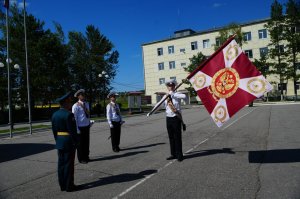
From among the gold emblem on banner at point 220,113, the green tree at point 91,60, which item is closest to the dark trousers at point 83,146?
the gold emblem on banner at point 220,113

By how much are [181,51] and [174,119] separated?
61744mm

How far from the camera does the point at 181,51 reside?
6819cm

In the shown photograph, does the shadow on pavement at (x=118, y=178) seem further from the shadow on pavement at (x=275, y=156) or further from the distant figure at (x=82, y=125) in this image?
the shadow on pavement at (x=275, y=156)

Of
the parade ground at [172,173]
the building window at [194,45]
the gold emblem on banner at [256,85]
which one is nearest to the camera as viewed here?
the parade ground at [172,173]

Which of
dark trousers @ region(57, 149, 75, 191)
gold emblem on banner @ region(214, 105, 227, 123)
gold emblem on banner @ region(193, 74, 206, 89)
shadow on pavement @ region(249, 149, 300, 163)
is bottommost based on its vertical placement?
shadow on pavement @ region(249, 149, 300, 163)

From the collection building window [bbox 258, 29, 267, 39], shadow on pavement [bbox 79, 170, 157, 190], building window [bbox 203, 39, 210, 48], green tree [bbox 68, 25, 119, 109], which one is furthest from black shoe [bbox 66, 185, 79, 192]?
building window [bbox 203, 39, 210, 48]

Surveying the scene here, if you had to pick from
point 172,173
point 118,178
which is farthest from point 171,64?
point 118,178

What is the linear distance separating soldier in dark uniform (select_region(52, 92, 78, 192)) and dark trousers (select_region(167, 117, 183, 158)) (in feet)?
9.15

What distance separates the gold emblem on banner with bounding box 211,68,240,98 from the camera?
7.20 meters

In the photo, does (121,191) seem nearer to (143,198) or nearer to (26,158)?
(143,198)

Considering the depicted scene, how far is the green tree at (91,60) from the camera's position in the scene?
5331cm

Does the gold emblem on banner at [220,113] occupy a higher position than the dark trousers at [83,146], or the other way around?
the gold emblem on banner at [220,113]

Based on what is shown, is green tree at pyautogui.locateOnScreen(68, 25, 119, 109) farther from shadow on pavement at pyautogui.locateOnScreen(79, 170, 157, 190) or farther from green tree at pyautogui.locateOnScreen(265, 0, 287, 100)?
shadow on pavement at pyautogui.locateOnScreen(79, 170, 157, 190)

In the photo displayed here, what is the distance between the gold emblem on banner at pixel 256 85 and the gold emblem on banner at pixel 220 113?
0.77 m
